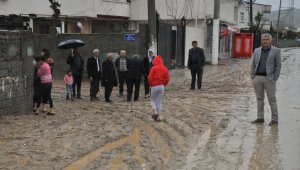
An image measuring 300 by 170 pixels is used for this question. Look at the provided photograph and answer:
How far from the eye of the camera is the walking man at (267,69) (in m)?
9.35

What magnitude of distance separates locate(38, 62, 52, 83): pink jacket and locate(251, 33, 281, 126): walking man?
181 inches

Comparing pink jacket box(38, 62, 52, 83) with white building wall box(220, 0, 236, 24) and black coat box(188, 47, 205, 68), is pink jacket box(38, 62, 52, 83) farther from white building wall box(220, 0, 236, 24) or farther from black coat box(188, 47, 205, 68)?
white building wall box(220, 0, 236, 24)

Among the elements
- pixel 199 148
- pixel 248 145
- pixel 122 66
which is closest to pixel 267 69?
pixel 248 145

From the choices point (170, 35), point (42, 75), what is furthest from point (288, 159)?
point (170, 35)

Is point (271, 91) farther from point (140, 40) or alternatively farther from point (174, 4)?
point (174, 4)

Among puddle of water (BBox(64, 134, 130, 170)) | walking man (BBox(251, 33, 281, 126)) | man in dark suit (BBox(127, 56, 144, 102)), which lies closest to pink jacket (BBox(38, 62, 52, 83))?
puddle of water (BBox(64, 134, 130, 170))

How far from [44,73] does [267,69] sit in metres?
4.93

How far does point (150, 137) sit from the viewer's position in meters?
8.42

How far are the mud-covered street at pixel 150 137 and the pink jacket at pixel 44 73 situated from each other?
865mm

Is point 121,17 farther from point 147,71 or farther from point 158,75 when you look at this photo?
point 158,75

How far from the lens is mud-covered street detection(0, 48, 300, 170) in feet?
22.4

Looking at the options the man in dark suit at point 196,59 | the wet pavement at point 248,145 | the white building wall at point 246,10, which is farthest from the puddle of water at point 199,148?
the white building wall at point 246,10

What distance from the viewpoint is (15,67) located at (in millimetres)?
10203

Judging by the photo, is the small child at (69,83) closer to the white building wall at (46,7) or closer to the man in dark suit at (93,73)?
the man in dark suit at (93,73)
